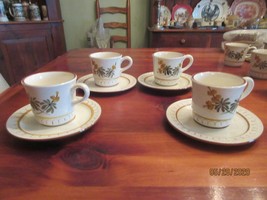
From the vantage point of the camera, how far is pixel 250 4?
2084mm

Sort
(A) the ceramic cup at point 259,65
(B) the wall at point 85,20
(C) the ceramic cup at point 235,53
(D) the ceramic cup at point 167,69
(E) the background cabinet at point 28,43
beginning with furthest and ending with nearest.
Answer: (B) the wall at point 85,20 → (E) the background cabinet at point 28,43 → (C) the ceramic cup at point 235,53 → (A) the ceramic cup at point 259,65 → (D) the ceramic cup at point 167,69

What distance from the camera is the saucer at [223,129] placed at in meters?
0.36

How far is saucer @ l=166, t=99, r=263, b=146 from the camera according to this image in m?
0.36

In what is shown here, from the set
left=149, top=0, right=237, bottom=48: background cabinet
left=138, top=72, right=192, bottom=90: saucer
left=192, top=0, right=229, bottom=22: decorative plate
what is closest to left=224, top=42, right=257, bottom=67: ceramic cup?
left=138, top=72, right=192, bottom=90: saucer

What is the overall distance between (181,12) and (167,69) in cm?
177

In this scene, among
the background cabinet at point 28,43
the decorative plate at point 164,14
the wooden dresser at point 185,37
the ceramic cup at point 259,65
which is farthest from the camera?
the decorative plate at point 164,14

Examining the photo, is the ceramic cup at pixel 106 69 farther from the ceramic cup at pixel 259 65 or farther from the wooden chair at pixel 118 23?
the wooden chair at pixel 118 23

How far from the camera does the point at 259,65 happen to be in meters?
0.70

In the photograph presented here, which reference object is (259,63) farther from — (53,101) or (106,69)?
(53,101)

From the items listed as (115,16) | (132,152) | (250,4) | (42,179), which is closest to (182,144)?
(132,152)

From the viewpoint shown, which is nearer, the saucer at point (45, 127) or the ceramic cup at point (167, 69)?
the saucer at point (45, 127)

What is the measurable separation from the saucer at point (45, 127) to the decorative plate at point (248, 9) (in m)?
2.17

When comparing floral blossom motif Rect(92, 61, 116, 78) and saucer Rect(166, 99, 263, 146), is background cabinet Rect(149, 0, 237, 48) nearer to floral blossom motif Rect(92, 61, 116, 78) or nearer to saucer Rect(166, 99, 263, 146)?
floral blossom motif Rect(92, 61, 116, 78)

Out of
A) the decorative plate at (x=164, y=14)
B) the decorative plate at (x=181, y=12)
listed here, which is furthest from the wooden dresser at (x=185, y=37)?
the decorative plate at (x=181, y=12)
